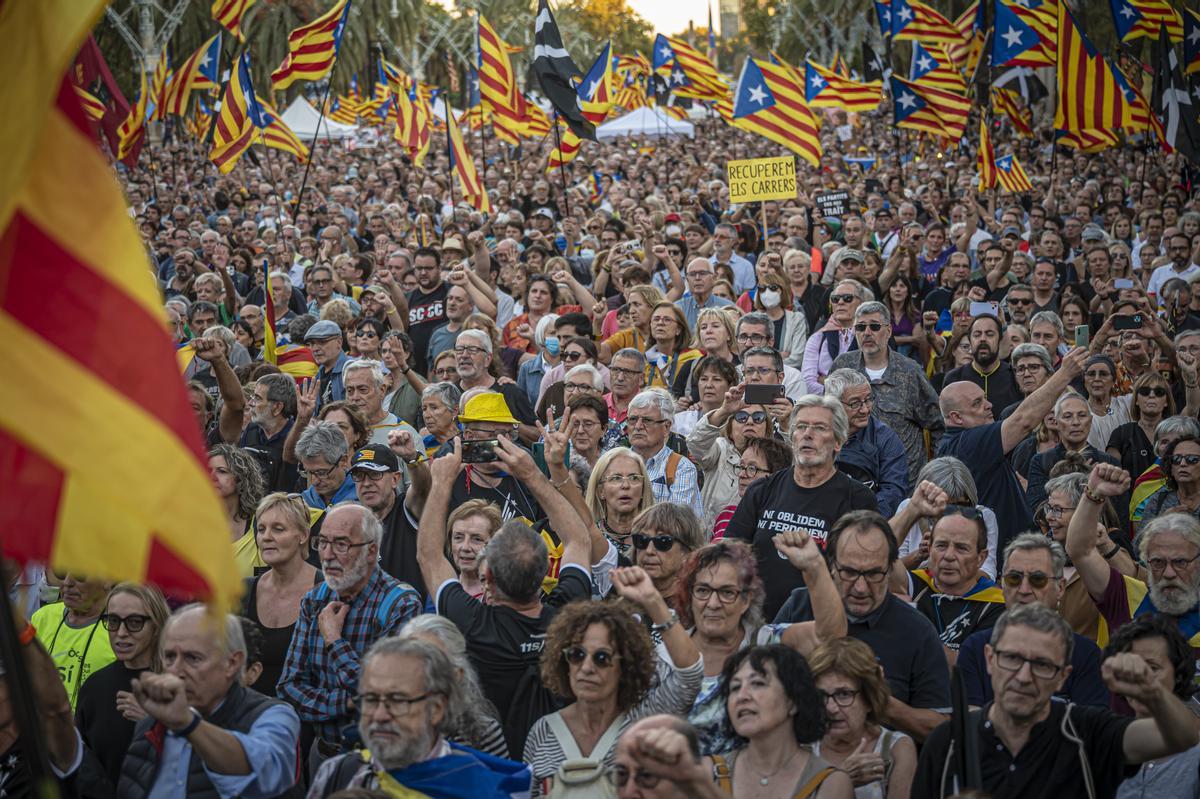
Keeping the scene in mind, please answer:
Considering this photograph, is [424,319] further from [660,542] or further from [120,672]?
[120,672]

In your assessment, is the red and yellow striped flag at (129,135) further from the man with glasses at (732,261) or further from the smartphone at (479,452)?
the smartphone at (479,452)

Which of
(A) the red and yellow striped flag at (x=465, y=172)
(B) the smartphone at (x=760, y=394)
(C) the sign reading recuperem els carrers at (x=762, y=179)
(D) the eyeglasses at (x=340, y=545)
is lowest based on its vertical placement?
(D) the eyeglasses at (x=340, y=545)

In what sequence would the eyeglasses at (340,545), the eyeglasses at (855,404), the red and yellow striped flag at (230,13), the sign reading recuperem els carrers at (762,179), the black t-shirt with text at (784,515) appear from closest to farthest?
the eyeglasses at (340,545), the black t-shirt with text at (784,515), the eyeglasses at (855,404), the sign reading recuperem els carrers at (762,179), the red and yellow striped flag at (230,13)

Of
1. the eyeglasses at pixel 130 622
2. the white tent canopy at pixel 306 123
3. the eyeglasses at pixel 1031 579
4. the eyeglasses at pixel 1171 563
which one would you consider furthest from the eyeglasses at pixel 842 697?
the white tent canopy at pixel 306 123

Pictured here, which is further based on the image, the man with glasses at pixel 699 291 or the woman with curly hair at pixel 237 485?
the man with glasses at pixel 699 291

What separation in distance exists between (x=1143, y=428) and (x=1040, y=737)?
4506 millimetres

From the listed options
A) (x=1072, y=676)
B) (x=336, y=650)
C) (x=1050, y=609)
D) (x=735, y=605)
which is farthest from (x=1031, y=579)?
(x=336, y=650)

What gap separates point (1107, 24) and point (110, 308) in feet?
145

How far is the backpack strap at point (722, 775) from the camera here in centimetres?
436

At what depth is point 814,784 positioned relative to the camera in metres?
4.24

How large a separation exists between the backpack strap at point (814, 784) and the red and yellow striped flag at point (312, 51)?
13645 mm

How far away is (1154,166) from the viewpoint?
2873cm

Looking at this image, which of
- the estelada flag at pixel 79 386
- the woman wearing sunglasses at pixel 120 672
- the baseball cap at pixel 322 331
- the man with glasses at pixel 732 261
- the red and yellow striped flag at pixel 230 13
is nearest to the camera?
the estelada flag at pixel 79 386

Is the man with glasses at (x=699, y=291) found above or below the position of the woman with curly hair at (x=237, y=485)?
above
